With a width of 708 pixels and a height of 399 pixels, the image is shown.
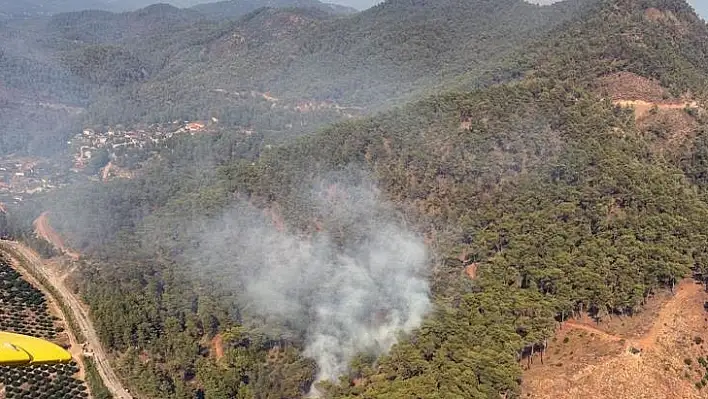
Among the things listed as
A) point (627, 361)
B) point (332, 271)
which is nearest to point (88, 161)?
point (332, 271)

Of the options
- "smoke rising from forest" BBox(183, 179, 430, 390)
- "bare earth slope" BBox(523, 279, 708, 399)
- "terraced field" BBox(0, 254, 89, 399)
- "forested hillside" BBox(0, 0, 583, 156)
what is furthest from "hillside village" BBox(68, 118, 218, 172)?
"bare earth slope" BBox(523, 279, 708, 399)

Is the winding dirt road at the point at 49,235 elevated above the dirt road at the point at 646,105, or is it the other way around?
the dirt road at the point at 646,105

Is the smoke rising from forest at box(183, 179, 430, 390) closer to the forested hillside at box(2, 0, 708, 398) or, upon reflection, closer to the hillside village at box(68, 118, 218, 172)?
the forested hillside at box(2, 0, 708, 398)

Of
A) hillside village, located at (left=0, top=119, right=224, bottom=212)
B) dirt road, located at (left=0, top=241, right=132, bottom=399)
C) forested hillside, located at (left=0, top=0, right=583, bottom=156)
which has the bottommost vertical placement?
dirt road, located at (left=0, top=241, right=132, bottom=399)

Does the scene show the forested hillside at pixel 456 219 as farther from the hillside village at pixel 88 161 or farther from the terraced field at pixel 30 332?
the hillside village at pixel 88 161

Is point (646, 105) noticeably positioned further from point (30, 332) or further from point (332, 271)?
point (30, 332)

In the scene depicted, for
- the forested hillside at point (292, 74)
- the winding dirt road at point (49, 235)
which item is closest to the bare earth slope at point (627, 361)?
the winding dirt road at point (49, 235)
